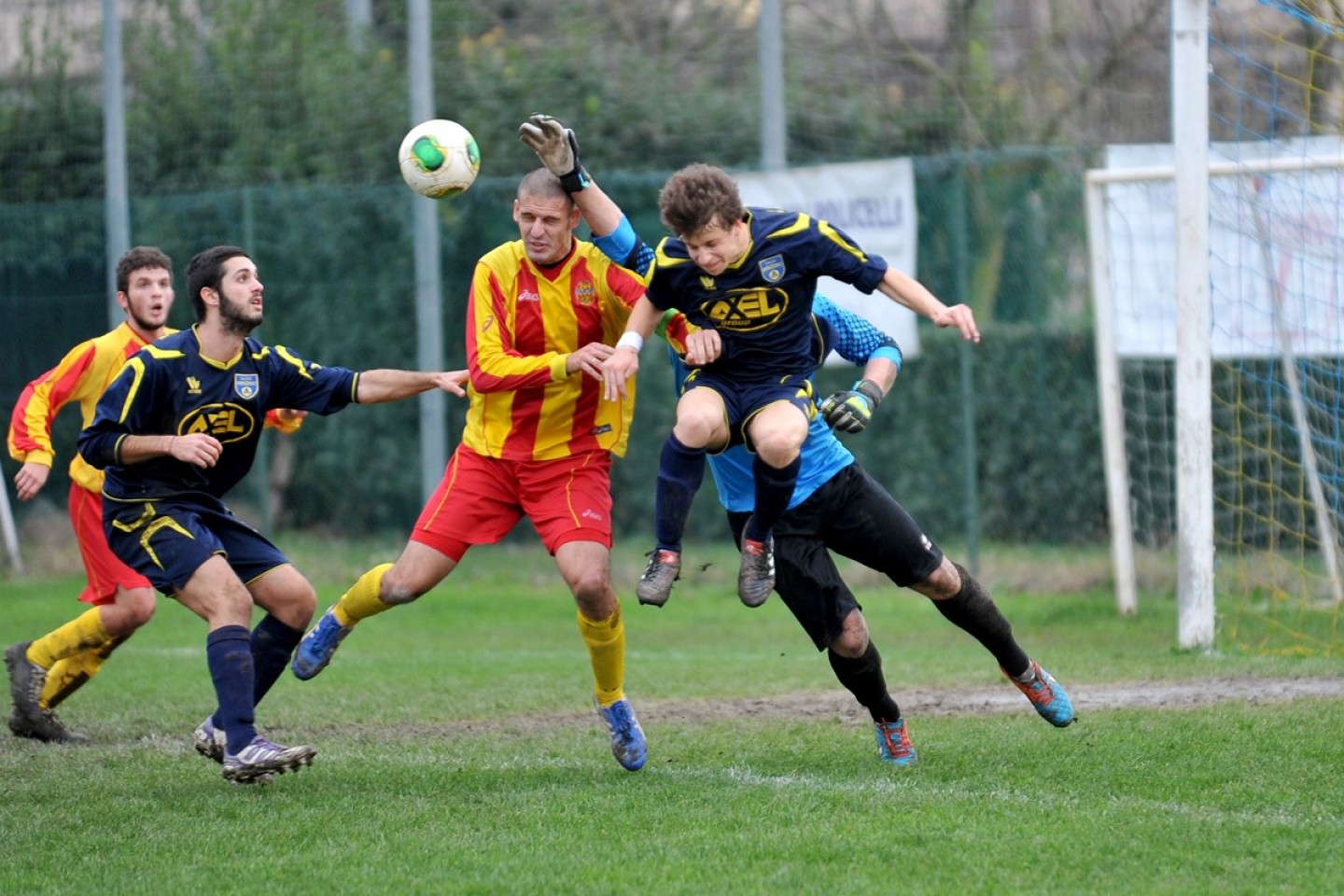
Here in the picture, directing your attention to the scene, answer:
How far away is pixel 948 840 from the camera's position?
515 cm

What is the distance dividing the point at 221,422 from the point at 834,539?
2415mm

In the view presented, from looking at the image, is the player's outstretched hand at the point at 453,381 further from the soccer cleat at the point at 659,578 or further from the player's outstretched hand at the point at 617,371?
the soccer cleat at the point at 659,578

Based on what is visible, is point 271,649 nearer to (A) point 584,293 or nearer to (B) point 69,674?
(B) point 69,674

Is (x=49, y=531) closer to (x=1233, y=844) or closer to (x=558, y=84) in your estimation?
(x=558, y=84)

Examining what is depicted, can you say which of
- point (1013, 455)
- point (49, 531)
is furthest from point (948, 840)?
point (49, 531)

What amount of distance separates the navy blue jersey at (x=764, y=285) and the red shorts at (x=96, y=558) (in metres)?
3.05

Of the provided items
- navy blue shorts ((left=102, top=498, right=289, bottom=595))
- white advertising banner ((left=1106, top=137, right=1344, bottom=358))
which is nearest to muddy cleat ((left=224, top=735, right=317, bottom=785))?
navy blue shorts ((left=102, top=498, right=289, bottom=595))

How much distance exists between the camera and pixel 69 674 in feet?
25.6

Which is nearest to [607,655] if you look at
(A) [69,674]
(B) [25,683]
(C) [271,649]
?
(C) [271,649]

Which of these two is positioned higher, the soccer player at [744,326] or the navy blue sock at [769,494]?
the soccer player at [744,326]

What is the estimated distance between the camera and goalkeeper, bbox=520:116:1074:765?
20.7 ft

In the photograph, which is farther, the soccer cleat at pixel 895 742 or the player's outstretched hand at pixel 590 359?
the soccer cleat at pixel 895 742

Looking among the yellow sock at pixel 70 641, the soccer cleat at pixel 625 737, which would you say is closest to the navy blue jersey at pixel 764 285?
the soccer cleat at pixel 625 737

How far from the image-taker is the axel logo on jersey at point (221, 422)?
21.4ft
